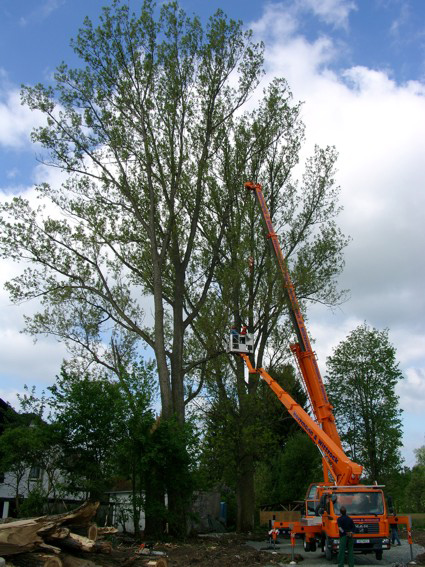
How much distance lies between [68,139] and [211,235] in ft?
25.5

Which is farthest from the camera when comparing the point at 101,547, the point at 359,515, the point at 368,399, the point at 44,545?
the point at 368,399

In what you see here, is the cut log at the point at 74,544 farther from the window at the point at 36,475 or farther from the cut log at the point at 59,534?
the window at the point at 36,475

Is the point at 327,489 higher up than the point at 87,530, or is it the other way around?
the point at 327,489

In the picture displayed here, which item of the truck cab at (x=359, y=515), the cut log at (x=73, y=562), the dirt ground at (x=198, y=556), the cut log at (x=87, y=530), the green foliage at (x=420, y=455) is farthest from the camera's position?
the green foliage at (x=420, y=455)

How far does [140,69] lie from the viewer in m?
22.9

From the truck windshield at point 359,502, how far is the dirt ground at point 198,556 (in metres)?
1.62

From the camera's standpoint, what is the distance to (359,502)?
16.2m

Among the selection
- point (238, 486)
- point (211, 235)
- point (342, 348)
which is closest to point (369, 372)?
point (342, 348)

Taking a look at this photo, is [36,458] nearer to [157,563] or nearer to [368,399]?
[157,563]

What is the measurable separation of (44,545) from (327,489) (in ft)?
28.3

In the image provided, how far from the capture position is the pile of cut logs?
34.0ft

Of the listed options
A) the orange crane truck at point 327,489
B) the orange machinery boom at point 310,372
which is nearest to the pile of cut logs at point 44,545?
the orange crane truck at point 327,489

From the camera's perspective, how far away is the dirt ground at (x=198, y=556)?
1207 cm

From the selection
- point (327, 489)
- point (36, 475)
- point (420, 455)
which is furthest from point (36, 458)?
point (420, 455)
